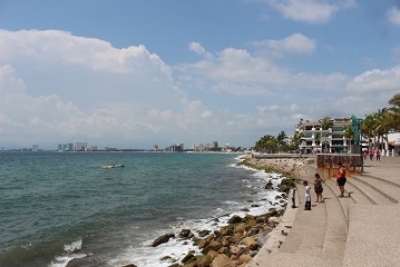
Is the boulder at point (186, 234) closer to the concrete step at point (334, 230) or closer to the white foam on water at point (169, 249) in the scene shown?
the white foam on water at point (169, 249)

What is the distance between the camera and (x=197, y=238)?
55.3 ft

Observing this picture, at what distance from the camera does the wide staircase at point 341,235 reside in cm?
802

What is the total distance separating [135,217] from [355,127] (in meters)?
19.2

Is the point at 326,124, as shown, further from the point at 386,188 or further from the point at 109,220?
the point at 109,220

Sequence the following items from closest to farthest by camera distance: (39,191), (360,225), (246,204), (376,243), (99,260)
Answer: (376,243)
(360,225)
(99,260)
(246,204)
(39,191)

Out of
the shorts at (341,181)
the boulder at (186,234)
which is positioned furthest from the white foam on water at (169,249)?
the shorts at (341,181)

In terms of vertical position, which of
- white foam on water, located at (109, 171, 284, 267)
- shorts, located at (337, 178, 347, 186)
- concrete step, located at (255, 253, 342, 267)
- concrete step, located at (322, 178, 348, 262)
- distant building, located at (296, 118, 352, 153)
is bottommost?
white foam on water, located at (109, 171, 284, 267)

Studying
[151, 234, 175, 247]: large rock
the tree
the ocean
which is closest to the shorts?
the ocean

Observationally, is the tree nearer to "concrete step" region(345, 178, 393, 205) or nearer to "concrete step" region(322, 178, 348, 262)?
"concrete step" region(345, 178, 393, 205)

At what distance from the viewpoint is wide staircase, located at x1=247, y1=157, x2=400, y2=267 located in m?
8.02

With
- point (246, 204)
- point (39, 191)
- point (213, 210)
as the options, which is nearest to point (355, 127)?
point (246, 204)

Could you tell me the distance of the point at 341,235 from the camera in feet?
36.0

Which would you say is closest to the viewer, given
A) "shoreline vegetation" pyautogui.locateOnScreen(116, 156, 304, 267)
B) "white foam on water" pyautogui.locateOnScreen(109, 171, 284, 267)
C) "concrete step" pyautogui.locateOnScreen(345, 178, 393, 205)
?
"shoreline vegetation" pyautogui.locateOnScreen(116, 156, 304, 267)

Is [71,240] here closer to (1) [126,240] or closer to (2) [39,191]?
(1) [126,240]
